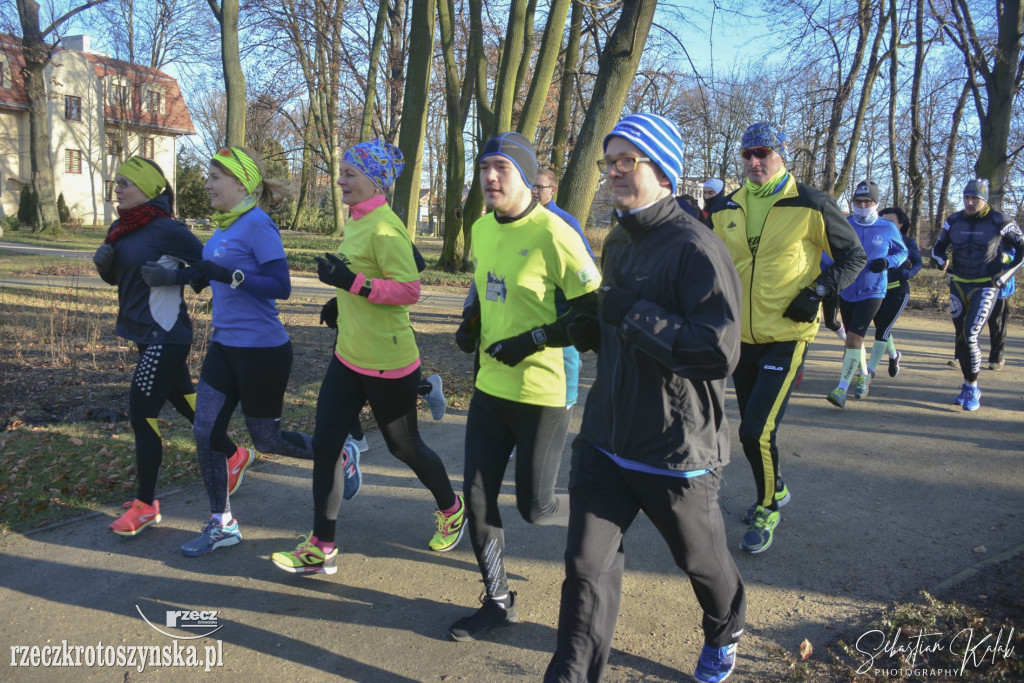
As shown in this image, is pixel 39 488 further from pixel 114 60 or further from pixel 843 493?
pixel 114 60

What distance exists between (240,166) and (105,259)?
1.00m

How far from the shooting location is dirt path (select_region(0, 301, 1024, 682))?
10.5ft

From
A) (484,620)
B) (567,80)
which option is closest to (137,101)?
(567,80)

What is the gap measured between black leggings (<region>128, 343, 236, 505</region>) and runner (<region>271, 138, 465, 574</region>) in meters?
0.76

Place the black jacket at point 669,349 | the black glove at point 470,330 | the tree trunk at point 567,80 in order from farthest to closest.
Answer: the tree trunk at point 567,80 < the black glove at point 470,330 < the black jacket at point 669,349

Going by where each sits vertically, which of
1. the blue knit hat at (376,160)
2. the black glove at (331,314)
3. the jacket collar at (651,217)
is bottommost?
the black glove at (331,314)

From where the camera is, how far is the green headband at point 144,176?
4266 mm

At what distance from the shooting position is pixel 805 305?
410 centimetres

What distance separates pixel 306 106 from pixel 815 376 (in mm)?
39731

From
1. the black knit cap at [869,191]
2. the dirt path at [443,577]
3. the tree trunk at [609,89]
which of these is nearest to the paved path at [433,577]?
the dirt path at [443,577]

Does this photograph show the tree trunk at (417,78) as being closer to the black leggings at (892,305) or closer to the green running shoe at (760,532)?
the black leggings at (892,305)

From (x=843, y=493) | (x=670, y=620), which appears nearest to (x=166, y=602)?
(x=670, y=620)

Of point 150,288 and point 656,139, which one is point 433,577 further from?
point 656,139

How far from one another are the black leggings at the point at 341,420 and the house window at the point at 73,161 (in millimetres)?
51038
